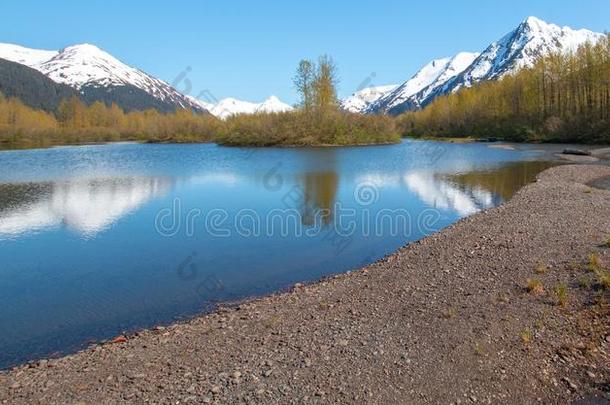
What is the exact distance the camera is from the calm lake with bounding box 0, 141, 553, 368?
1178cm

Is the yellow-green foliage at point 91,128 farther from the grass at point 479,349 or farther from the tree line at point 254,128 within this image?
the grass at point 479,349

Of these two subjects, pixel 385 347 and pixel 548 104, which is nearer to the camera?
pixel 385 347

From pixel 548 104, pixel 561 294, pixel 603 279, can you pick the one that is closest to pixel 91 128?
pixel 548 104

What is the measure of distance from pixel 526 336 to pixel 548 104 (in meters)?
87.0

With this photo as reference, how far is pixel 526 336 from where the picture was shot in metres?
8.35

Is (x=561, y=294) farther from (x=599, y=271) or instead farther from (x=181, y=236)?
(x=181, y=236)

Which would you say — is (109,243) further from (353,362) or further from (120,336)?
Answer: (353,362)

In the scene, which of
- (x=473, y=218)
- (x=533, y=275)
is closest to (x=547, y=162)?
(x=473, y=218)

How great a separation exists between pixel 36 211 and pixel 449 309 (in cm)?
2365

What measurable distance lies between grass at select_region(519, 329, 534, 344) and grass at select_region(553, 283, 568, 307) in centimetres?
165

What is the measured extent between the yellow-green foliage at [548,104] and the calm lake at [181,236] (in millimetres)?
39330

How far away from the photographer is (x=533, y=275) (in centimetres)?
1154

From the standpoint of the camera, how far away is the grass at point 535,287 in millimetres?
10420

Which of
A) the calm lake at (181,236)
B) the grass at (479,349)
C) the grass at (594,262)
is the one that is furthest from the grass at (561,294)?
the calm lake at (181,236)
